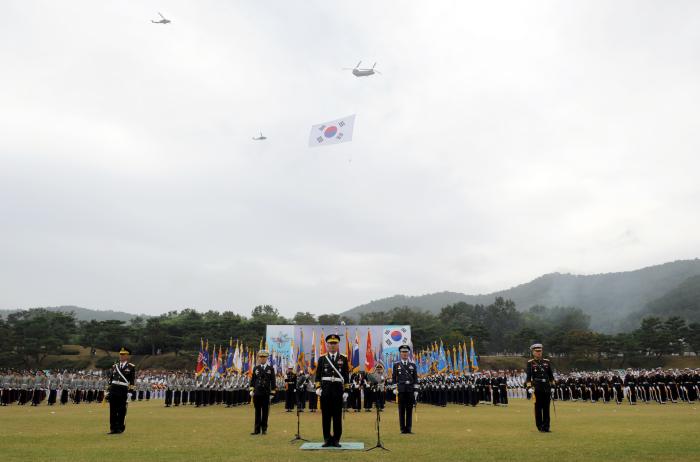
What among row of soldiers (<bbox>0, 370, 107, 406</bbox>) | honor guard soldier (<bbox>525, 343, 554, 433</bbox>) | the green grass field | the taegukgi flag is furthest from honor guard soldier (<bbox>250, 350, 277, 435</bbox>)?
row of soldiers (<bbox>0, 370, 107, 406</bbox>)

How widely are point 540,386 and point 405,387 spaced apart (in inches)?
145

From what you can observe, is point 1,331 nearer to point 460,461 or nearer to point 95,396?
point 95,396

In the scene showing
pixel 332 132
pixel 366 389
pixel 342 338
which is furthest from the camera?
pixel 342 338

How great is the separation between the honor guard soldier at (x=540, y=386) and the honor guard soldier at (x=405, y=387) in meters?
3.19

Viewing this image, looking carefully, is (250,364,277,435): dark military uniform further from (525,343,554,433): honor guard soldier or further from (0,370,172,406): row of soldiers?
(0,370,172,406): row of soldiers

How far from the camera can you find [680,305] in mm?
119125

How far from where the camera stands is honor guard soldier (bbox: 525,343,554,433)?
45.2 feet

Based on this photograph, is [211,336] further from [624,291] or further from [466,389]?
[624,291]

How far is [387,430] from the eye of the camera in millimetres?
14273

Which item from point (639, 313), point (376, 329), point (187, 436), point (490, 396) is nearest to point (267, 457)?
point (187, 436)

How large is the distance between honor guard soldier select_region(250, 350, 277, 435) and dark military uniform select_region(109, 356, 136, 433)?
336cm

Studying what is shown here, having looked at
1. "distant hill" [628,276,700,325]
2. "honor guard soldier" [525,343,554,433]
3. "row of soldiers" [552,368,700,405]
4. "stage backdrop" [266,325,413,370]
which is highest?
"distant hill" [628,276,700,325]

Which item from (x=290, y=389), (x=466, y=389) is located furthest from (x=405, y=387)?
(x=466, y=389)

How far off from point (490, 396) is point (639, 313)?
401ft
